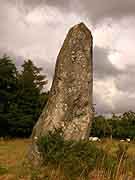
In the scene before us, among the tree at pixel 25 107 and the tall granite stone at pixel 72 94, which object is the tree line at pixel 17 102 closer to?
the tree at pixel 25 107

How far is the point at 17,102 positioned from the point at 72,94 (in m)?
19.7

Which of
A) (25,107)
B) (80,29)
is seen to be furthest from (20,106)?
(80,29)

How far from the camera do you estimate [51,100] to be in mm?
10938

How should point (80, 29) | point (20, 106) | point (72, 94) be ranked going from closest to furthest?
point (72, 94) < point (80, 29) < point (20, 106)

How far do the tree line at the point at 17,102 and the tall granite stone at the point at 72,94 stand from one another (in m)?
17.8

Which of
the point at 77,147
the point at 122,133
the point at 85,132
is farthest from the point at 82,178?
the point at 122,133

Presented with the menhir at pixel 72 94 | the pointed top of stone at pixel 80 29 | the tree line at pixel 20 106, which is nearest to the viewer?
the menhir at pixel 72 94

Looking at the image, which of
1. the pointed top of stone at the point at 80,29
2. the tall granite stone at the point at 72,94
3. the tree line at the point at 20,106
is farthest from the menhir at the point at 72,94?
the tree line at the point at 20,106

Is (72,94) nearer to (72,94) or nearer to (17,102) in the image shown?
(72,94)

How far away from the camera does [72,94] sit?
424 inches

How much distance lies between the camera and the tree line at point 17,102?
28.9 meters

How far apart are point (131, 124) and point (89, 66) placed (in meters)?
19.9

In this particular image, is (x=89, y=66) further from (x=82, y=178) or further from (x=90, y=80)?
(x=82, y=178)

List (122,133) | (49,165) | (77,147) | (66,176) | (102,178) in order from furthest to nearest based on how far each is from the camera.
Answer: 1. (122,133)
2. (77,147)
3. (49,165)
4. (66,176)
5. (102,178)
